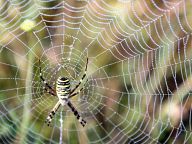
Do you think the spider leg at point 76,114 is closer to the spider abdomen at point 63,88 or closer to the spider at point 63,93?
the spider at point 63,93

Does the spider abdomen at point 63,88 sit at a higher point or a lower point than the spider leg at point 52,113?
higher

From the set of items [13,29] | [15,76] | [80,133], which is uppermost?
[13,29]

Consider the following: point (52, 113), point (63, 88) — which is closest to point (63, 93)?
point (63, 88)

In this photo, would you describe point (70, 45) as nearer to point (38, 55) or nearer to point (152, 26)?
point (38, 55)

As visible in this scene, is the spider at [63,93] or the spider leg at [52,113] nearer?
the spider at [63,93]

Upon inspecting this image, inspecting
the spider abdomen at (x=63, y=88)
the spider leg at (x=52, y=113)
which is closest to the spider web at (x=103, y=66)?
the spider leg at (x=52, y=113)

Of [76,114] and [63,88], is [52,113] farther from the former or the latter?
[63,88]

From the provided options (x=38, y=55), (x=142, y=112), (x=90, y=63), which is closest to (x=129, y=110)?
(x=142, y=112)
